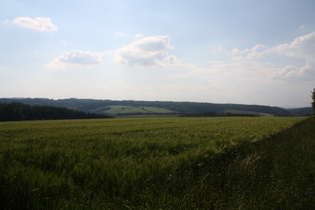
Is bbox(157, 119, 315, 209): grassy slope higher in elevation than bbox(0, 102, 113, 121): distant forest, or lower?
higher

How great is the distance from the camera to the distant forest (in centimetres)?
9306

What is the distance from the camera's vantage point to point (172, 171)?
4465mm

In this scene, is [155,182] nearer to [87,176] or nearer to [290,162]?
[87,176]

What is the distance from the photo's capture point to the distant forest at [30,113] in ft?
305

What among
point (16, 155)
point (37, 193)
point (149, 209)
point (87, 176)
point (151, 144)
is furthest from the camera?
point (151, 144)

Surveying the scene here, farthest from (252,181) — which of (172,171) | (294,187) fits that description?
(172,171)

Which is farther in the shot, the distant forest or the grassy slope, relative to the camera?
the distant forest

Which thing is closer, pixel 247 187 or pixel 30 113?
pixel 247 187

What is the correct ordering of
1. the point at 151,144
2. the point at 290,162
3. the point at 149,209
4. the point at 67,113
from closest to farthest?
the point at 149,209, the point at 290,162, the point at 151,144, the point at 67,113

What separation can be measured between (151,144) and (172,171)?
2.84 metres

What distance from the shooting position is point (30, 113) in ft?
330

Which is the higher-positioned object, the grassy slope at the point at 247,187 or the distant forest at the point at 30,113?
the grassy slope at the point at 247,187

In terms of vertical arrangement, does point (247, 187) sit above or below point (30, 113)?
above

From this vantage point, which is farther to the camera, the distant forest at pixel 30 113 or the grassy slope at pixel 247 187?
the distant forest at pixel 30 113
